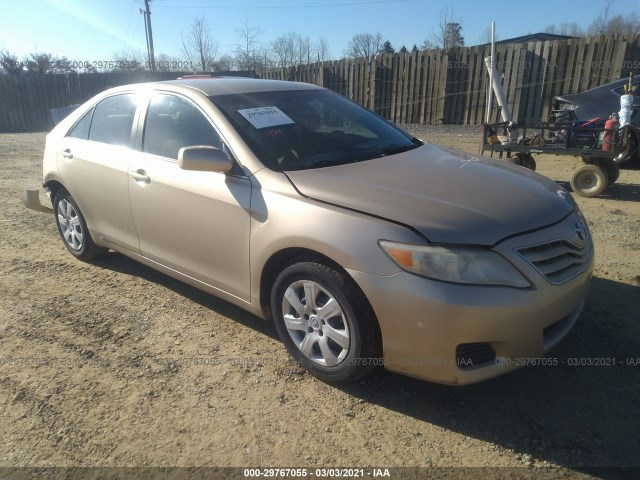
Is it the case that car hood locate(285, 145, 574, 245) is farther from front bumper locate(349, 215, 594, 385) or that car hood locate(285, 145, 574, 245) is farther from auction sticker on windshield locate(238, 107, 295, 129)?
auction sticker on windshield locate(238, 107, 295, 129)

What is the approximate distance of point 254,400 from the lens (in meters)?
2.83

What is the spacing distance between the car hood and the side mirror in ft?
1.44

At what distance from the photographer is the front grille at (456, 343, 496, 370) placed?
2453 mm

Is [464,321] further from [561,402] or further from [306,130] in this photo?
[306,130]

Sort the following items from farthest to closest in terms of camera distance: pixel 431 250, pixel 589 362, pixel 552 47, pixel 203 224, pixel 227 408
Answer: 1. pixel 552 47
2. pixel 203 224
3. pixel 589 362
4. pixel 227 408
5. pixel 431 250

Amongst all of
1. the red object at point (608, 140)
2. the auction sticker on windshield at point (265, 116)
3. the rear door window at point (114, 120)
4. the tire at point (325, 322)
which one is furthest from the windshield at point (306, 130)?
the red object at point (608, 140)

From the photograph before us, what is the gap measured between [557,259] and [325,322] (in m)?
1.28

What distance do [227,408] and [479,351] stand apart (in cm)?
139

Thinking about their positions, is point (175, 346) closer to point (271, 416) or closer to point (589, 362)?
point (271, 416)

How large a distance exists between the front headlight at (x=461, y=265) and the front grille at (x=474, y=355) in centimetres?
34

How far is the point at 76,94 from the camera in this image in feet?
67.1

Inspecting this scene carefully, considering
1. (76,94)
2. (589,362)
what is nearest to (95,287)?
(589,362)

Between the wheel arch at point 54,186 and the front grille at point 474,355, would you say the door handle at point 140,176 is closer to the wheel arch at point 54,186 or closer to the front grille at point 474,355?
the wheel arch at point 54,186

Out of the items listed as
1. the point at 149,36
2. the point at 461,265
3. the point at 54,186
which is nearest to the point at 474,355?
the point at 461,265
